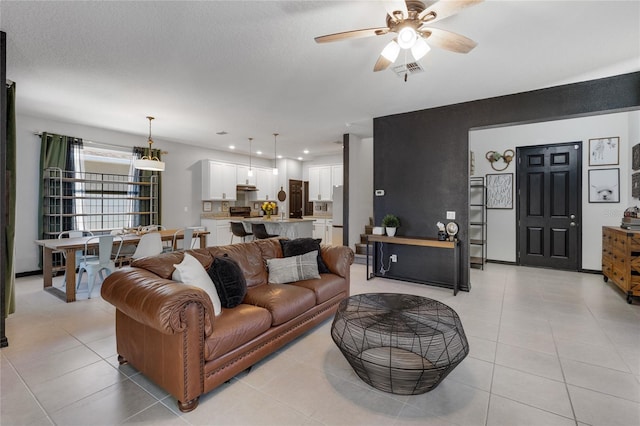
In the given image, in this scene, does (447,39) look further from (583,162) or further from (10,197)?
(583,162)

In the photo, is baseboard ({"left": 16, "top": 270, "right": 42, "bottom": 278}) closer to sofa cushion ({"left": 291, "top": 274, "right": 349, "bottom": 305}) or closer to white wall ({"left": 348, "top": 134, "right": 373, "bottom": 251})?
sofa cushion ({"left": 291, "top": 274, "right": 349, "bottom": 305})

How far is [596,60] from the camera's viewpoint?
3.03 m

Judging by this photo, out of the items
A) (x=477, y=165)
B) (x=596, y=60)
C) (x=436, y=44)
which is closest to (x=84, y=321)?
(x=436, y=44)

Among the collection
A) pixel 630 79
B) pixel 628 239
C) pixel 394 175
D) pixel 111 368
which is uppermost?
pixel 630 79

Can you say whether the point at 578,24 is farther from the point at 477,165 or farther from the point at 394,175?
the point at 477,165

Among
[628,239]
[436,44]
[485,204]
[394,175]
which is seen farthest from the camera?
[485,204]

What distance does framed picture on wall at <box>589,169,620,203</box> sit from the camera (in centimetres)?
512

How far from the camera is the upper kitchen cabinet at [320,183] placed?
341 inches

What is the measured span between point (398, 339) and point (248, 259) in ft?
5.29

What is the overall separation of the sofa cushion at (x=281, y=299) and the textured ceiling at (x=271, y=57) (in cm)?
227

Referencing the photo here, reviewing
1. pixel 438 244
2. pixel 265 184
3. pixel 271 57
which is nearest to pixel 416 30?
pixel 271 57

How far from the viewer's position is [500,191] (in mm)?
6160

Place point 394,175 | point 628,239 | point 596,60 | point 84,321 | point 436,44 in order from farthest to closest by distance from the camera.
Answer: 1. point 394,175
2. point 628,239
3. point 84,321
4. point 596,60
5. point 436,44

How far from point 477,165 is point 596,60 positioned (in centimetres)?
347
